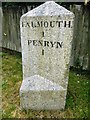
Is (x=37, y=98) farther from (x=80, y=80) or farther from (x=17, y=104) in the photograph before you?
(x=80, y=80)

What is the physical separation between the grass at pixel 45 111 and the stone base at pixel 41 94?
96 millimetres

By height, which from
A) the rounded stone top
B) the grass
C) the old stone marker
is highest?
the rounded stone top

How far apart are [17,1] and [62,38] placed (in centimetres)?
262

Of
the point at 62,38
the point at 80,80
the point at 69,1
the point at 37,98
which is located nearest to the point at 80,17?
the point at 69,1

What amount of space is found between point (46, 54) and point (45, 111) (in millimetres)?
950

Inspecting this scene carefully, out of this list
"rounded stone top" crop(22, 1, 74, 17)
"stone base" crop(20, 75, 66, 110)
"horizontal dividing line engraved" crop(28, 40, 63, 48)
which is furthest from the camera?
"stone base" crop(20, 75, 66, 110)

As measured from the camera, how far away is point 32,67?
13.9ft

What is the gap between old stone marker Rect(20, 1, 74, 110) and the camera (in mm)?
3908

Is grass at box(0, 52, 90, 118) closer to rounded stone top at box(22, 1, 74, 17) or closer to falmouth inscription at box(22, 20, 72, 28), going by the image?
falmouth inscription at box(22, 20, 72, 28)

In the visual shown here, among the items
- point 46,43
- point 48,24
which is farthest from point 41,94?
point 48,24

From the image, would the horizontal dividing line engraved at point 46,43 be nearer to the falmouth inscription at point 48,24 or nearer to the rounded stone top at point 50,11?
the falmouth inscription at point 48,24

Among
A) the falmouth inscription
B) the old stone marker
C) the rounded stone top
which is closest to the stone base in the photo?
the old stone marker

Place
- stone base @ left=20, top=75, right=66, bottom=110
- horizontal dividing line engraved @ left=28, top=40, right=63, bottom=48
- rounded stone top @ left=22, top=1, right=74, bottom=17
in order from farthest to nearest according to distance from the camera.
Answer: stone base @ left=20, top=75, right=66, bottom=110
horizontal dividing line engraved @ left=28, top=40, right=63, bottom=48
rounded stone top @ left=22, top=1, right=74, bottom=17

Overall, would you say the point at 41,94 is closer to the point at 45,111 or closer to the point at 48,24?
the point at 45,111
